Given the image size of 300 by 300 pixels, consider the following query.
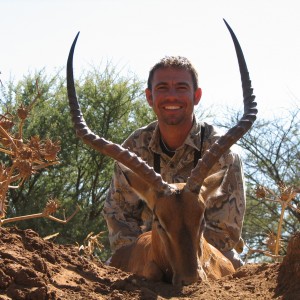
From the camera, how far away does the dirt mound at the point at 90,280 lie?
11.7 ft

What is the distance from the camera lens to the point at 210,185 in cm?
593

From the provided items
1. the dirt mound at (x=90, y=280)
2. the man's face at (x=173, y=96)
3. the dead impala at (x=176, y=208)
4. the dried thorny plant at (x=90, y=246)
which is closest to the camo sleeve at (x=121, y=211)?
the dried thorny plant at (x=90, y=246)

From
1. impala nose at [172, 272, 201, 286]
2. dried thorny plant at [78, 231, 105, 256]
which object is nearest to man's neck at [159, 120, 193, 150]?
dried thorny plant at [78, 231, 105, 256]

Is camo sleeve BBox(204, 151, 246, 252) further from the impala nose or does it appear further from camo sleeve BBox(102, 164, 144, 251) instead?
the impala nose

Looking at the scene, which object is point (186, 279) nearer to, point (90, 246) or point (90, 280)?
point (90, 280)

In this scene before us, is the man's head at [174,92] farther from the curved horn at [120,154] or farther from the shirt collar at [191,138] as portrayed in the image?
the curved horn at [120,154]

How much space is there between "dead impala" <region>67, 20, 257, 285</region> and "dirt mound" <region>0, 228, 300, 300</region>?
46cm

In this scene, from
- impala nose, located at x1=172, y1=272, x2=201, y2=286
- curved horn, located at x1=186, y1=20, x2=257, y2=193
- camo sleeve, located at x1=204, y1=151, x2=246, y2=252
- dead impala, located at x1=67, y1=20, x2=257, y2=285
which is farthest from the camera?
camo sleeve, located at x1=204, y1=151, x2=246, y2=252

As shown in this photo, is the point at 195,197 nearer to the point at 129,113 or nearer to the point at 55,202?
the point at 55,202

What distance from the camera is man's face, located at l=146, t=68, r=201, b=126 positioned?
7516mm

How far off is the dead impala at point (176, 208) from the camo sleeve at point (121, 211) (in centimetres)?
111

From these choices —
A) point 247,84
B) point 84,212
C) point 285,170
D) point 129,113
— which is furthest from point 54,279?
point 129,113

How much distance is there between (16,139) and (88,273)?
3.26 ft

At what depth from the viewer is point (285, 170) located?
18297 mm
